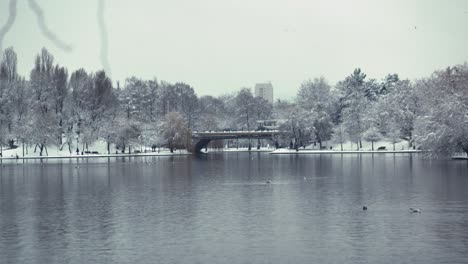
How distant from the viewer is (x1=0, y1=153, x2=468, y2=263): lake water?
28266 mm

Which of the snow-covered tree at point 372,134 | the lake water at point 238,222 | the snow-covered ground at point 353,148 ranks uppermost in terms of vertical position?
the snow-covered tree at point 372,134

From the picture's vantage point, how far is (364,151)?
148375mm

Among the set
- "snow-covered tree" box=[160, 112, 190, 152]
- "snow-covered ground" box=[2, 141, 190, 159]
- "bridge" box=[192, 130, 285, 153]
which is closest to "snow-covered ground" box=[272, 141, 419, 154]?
"bridge" box=[192, 130, 285, 153]

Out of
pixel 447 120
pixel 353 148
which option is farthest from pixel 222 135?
pixel 447 120

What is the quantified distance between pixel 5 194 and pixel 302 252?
37.5 meters

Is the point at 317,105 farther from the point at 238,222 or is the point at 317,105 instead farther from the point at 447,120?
the point at 238,222

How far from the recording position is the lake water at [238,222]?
28.3 metres

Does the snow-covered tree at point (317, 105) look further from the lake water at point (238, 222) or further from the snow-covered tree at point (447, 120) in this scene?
the lake water at point (238, 222)

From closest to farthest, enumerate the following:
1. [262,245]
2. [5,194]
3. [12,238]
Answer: [262,245], [12,238], [5,194]

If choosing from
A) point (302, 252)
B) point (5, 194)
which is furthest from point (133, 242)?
point (5, 194)

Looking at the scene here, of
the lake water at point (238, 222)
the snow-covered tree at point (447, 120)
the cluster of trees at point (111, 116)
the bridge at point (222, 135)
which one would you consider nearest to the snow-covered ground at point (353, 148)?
the cluster of trees at point (111, 116)

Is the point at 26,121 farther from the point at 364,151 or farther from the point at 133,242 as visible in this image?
the point at 133,242

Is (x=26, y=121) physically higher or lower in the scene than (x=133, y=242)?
higher

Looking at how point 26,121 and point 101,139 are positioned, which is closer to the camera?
point 26,121
